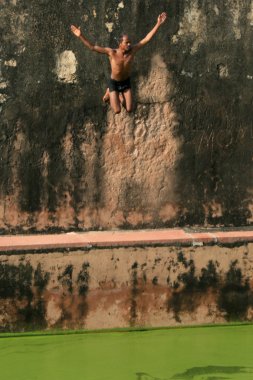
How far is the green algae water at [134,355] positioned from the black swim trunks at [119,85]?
5.23 feet

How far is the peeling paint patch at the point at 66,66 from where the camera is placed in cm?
564

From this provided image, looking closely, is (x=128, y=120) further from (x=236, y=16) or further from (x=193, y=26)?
(x=236, y=16)

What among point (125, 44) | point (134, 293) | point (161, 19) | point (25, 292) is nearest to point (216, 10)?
point (161, 19)

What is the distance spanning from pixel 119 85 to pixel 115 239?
3.30 ft

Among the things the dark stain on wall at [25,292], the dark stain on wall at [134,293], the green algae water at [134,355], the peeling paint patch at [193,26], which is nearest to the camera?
the green algae water at [134,355]

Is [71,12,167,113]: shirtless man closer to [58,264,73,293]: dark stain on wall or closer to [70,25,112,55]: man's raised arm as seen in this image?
[70,25,112,55]: man's raised arm

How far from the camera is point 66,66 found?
222 inches

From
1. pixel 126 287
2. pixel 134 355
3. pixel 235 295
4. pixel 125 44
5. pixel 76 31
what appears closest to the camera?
pixel 134 355

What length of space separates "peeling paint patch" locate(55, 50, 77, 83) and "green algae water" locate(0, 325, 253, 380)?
1.69m

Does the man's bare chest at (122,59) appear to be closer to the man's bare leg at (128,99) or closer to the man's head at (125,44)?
the man's head at (125,44)

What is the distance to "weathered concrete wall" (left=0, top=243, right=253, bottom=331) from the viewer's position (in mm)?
5480

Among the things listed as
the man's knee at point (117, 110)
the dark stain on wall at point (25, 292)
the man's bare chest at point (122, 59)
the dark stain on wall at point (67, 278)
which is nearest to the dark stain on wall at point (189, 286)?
the dark stain on wall at point (67, 278)

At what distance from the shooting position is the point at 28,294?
549cm

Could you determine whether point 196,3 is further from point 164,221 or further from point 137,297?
point 137,297
